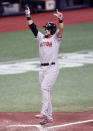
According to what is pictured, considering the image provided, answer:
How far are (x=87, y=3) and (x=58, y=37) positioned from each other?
67.5 feet

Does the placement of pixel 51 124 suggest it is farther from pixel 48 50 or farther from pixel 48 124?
pixel 48 50

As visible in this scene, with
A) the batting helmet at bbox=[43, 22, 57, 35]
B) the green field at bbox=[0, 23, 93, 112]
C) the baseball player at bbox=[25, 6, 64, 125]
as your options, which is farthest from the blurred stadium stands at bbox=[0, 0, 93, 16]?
the baseball player at bbox=[25, 6, 64, 125]

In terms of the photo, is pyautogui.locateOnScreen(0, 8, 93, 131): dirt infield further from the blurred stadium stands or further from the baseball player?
the blurred stadium stands

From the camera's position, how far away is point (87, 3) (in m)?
29.1

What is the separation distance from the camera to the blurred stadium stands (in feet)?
86.0

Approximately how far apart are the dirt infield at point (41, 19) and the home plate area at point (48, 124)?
12418mm

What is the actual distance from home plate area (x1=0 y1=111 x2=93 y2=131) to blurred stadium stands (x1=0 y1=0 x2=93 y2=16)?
640 inches

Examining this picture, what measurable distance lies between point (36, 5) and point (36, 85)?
608 inches

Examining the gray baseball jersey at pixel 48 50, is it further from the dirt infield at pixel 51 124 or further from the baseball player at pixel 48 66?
the dirt infield at pixel 51 124

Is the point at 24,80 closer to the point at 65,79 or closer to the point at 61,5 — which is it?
the point at 65,79

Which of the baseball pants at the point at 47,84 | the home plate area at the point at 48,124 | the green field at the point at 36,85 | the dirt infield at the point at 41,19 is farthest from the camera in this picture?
the dirt infield at the point at 41,19

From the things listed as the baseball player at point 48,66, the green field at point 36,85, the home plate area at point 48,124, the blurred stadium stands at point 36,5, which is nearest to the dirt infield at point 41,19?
the blurred stadium stands at point 36,5

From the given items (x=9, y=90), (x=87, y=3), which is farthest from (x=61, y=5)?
(x=9, y=90)

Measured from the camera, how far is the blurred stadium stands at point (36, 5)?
86.0 ft
